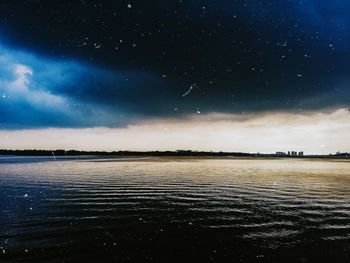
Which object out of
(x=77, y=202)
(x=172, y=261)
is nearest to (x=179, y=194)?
(x=77, y=202)

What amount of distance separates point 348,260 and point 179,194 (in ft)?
70.5

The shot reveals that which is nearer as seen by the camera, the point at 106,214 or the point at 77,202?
the point at 106,214

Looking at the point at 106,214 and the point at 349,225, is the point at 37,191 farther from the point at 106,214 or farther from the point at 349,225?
the point at 349,225

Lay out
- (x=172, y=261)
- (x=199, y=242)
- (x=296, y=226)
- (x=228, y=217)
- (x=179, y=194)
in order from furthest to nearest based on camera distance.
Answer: (x=179, y=194)
(x=228, y=217)
(x=296, y=226)
(x=199, y=242)
(x=172, y=261)

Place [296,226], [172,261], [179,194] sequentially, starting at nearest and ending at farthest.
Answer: [172,261], [296,226], [179,194]

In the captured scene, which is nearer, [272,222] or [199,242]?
[199,242]

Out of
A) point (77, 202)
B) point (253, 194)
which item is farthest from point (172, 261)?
point (253, 194)

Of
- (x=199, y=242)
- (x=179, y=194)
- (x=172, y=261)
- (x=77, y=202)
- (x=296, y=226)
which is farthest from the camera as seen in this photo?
(x=179, y=194)

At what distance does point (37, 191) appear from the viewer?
3684 centimetres

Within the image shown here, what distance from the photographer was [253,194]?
118ft

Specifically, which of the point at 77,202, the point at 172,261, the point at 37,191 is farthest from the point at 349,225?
the point at 37,191

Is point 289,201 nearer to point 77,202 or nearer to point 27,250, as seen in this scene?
point 77,202

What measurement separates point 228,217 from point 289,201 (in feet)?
33.0

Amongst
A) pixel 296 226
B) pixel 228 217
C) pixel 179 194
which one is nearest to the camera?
pixel 296 226
